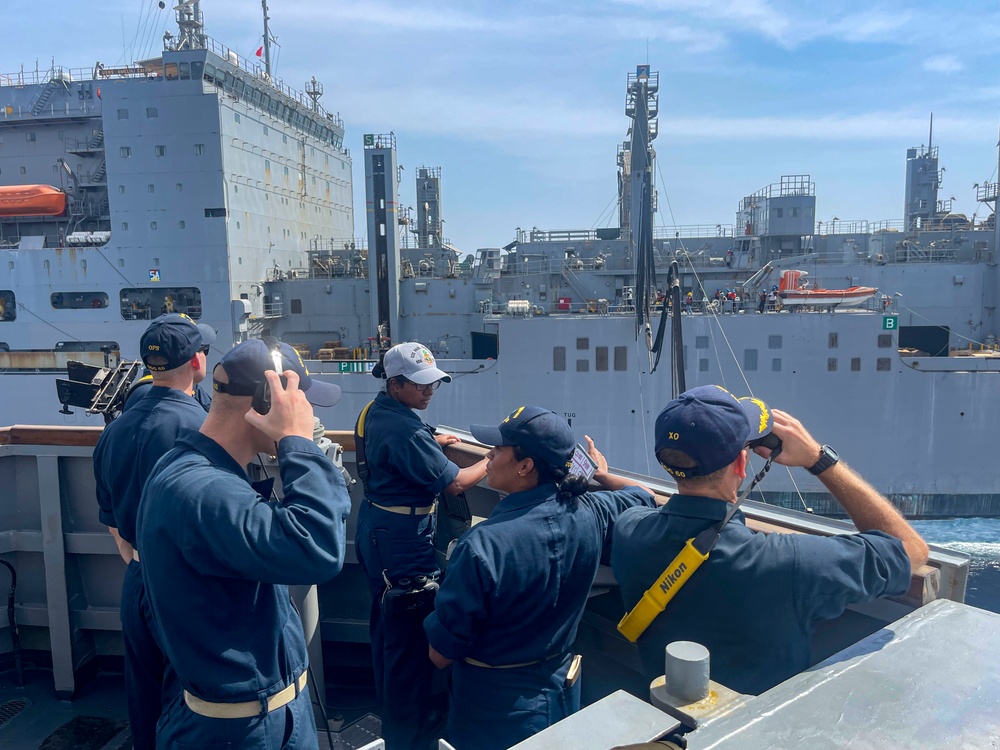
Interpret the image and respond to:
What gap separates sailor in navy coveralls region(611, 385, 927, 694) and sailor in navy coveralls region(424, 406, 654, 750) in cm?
26

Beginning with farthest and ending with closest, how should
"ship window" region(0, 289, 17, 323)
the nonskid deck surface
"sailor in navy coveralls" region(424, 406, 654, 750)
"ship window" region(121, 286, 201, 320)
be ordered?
"ship window" region(0, 289, 17, 323) < "ship window" region(121, 286, 201, 320) < the nonskid deck surface < "sailor in navy coveralls" region(424, 406, 654, 750)

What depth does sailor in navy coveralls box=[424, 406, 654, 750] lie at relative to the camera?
185 centimetres

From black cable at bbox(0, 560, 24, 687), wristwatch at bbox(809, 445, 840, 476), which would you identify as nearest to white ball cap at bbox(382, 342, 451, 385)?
wristwatch at bbox(809, 445, 840, 476)

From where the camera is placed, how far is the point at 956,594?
172cm

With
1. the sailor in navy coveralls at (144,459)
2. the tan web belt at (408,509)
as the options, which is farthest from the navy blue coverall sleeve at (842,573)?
the sailor in navy coveralls at (144,459)

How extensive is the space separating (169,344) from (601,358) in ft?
41.7

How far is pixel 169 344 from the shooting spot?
2.62 m

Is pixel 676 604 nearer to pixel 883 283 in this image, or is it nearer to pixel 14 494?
pixel 14 494

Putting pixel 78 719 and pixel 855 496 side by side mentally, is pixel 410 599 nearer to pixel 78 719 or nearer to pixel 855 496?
pixel 855 496

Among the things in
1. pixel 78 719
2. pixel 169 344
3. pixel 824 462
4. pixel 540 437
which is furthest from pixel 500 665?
pixel 78 719

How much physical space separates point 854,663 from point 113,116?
61.9 feet

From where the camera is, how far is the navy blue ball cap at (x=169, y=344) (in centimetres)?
260

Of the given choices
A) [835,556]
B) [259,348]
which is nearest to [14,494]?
[259,348]

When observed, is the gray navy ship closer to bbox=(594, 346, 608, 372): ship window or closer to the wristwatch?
bbox=(594, 346, 608, 372): ship window
